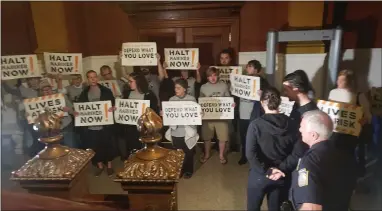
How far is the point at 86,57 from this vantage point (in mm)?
2508

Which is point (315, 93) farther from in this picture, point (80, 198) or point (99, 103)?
point (80, 198)

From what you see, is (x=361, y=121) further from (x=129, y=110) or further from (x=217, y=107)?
(x=129, y=110)

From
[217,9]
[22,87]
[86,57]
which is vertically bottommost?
[22,87]

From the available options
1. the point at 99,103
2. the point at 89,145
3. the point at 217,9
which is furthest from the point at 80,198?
the point at 217,9

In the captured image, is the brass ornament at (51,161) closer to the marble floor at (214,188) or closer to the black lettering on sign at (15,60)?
the marble floor at (214,188)

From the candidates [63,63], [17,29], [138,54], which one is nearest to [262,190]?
[138,54]

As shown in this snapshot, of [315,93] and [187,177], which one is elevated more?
[315,93]

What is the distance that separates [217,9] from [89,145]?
1376 millimetres

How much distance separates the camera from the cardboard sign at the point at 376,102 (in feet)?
5.26

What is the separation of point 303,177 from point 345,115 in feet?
2.12

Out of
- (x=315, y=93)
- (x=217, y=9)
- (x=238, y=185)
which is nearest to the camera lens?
(x=238, y=185)

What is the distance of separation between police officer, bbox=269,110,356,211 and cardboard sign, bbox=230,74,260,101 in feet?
2.46

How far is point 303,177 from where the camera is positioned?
891 millimetres

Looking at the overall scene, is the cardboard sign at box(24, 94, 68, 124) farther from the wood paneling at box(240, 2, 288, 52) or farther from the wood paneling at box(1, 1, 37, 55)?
the wood paneling at box(240, 2, 288, 52)
